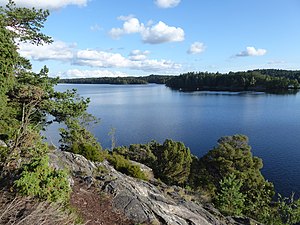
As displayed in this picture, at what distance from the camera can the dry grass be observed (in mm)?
5055

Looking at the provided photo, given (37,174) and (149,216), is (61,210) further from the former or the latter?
(149,216)

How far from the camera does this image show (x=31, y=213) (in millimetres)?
5125

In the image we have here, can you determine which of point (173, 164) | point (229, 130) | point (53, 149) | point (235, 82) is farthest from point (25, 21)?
point (235, 82)

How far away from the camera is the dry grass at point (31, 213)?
16.6ft

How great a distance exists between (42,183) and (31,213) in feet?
3.27

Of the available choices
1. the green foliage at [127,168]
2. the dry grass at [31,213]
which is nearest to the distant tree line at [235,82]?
the green foliage at [127,168]

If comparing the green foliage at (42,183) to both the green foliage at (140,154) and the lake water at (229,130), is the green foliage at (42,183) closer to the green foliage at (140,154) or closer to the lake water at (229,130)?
the green foliage at (140,154)

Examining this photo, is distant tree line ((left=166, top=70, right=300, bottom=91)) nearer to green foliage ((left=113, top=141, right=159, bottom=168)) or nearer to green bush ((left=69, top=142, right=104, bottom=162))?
green foliage ((left=113, top=141, right=159, bottom=168))

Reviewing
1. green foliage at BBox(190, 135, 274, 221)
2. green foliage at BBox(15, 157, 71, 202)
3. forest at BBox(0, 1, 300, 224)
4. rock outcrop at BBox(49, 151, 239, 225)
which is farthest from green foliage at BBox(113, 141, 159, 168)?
green foliage at BBox(15, 157, 71, 202)

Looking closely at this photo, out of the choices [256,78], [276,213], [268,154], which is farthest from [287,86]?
[276,213]

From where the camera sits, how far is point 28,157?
26.1ft

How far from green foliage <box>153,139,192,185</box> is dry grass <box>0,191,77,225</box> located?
73.3 ft

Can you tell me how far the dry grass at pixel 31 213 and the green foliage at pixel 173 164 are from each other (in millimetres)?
22348

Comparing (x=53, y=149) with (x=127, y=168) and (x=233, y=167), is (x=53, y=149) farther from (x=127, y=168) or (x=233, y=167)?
(x=233, y=167)
